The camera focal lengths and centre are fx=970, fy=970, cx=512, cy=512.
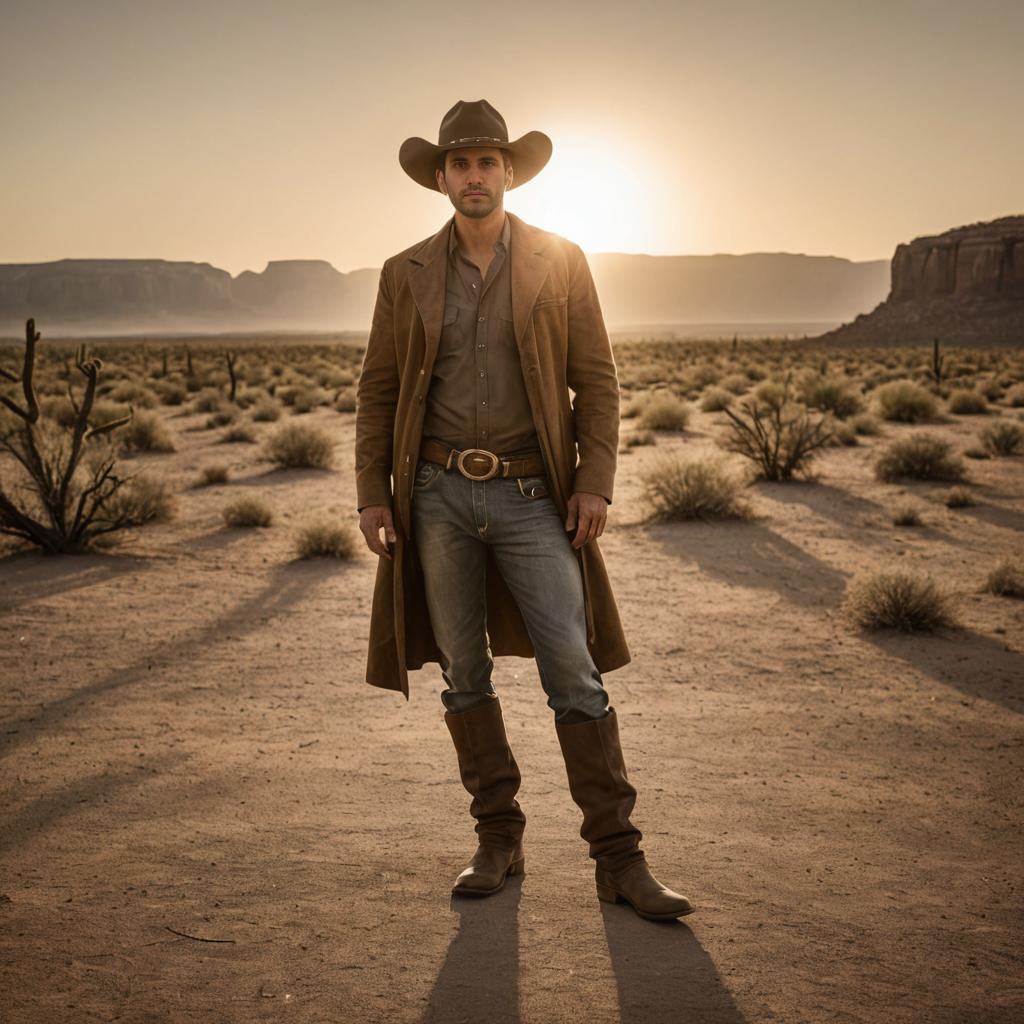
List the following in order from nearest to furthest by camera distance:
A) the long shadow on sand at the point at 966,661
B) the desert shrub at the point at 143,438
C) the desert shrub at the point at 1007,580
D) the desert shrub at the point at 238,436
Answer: the long shadow on sand at the point at 966,661 < the desert shrub at the point at 1007,580 < the desert shrub at the point at 143,438 < the desert shrub at the point at 238,436

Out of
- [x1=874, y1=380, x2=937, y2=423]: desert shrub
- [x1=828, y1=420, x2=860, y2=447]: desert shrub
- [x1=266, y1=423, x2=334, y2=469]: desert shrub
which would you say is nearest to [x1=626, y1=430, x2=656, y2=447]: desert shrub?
[x1=828, y1=420, x2=860, y2=447]: desert shrub

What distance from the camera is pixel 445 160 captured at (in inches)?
127

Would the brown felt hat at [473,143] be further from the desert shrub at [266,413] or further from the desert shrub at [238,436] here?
the desert shrub at [266,413]

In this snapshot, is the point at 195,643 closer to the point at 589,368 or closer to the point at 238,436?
the point at 589,368

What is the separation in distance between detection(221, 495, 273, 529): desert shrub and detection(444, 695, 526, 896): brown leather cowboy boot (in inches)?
298

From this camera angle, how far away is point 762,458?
1327 cm

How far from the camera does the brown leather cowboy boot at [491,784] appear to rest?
3.36 meters

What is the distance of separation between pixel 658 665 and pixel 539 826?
8.06 ft

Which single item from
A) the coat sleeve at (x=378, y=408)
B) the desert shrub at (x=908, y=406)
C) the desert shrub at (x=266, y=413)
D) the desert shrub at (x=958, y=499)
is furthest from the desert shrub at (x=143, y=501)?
the desert shrub at (x=908, y=406)

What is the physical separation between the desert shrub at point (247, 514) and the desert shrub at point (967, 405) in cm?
1633

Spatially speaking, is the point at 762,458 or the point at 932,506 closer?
the point at 932,506

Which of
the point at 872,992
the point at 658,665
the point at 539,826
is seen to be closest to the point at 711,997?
the point at 872,992

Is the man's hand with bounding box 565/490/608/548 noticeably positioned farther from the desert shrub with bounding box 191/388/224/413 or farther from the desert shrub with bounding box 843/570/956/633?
the desert shrub with bounding box 191/388/224/413

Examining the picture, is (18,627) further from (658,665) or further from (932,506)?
(932,506)
